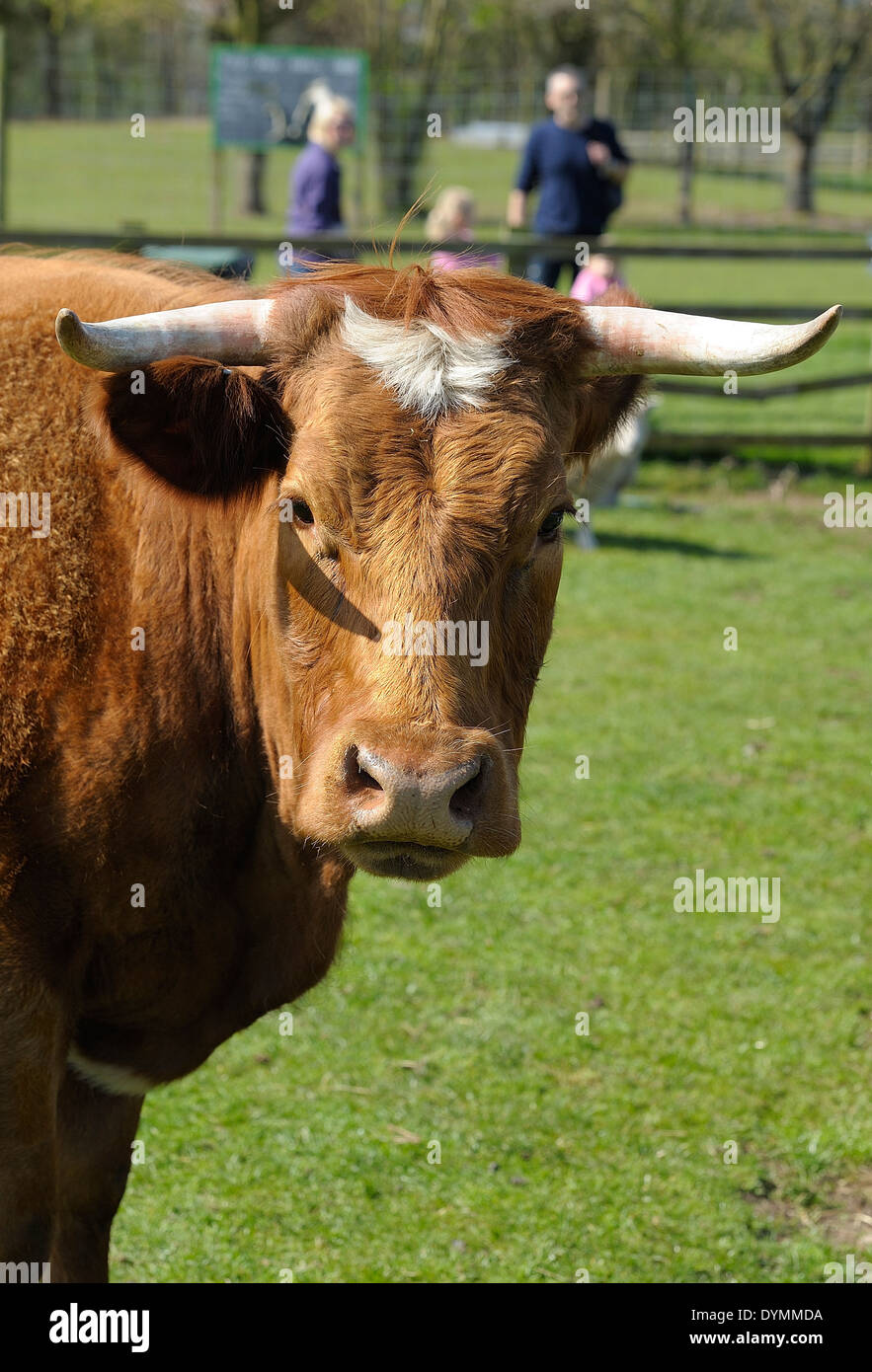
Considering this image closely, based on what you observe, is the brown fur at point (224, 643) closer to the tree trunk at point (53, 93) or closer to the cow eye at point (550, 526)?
the cow eye at point (550, 526)

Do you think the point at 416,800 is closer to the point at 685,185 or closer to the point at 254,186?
the point at 254,186

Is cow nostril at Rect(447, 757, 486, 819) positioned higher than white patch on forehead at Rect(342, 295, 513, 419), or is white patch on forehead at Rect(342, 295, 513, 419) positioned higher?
white patch on forehead at Rect(342, 295, 513, 419)

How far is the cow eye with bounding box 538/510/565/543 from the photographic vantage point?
113 inches

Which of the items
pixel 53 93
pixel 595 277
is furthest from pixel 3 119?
pixel 53 93

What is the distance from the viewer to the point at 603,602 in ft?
31.2

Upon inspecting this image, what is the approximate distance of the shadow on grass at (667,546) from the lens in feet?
34.8

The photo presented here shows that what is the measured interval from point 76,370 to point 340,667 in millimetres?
904

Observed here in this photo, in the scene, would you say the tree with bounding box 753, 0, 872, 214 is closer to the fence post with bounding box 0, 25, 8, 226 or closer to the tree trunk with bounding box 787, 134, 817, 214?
the tree trunk with bounding box 787, 134, 817, 214

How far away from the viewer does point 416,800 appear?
236cm

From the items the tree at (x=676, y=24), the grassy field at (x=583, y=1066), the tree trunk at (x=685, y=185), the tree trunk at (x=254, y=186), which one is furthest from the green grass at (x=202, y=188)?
the grassy field at (x=583, y=1066)

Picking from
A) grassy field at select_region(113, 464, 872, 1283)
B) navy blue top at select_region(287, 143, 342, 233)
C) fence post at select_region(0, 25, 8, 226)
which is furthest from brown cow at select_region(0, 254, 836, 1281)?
fence post at select_region(0, 25, 8, 226)

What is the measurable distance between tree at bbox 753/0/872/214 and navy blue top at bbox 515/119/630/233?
2054 centimetres

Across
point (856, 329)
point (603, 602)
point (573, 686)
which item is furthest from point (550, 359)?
point (856, 329)

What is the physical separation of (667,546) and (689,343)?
311 inches
